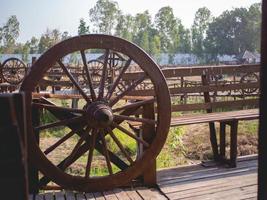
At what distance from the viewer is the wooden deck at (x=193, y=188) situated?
4.15 meters

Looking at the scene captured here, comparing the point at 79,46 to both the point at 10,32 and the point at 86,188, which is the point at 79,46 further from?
the point at 10,32

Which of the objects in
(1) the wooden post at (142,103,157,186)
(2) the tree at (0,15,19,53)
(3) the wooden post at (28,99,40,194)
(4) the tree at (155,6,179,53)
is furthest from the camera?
(4) the tree at (155,6,179,53)

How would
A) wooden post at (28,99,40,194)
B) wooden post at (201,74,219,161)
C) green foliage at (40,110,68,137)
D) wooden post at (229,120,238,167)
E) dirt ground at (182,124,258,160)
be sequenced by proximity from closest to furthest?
wooden post at (28,99,40,194), wooden post at (229,120,238,167), wooden post at (201,74,219,161), dirt ground at (182,124,258,160), green foliage at (40,110,68,137)

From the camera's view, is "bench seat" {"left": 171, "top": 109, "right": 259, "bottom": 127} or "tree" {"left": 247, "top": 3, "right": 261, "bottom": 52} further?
"tree" {"left": 247, "top": 3, "right": 261, "bottom": 52}

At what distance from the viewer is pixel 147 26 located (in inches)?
3312

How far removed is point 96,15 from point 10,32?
20.6 m

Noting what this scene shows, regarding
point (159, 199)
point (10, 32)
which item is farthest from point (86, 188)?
point (10, 32)

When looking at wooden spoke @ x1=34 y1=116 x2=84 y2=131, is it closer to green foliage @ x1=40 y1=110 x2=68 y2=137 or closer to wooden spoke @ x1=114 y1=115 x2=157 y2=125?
wooden spoke @ x1=114 y1=115 x2=157 y2=125

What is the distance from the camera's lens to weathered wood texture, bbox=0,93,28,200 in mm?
1562

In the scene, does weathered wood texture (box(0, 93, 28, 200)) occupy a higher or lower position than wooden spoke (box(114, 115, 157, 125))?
higher

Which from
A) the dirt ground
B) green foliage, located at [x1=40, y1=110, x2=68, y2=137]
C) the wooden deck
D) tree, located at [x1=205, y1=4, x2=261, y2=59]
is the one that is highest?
tree, located at [x1=205, y1=4, x2=261, y2=59]

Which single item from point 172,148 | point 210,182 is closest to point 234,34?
point 172,148

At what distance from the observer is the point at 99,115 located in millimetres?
3982

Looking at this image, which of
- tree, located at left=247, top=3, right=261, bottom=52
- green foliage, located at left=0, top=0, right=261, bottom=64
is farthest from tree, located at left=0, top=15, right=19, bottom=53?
tree, located at left=247, top=3, right=261, bottom=52
